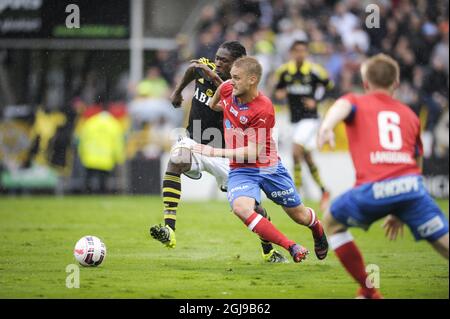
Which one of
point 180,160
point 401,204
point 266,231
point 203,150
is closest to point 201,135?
point 180,160

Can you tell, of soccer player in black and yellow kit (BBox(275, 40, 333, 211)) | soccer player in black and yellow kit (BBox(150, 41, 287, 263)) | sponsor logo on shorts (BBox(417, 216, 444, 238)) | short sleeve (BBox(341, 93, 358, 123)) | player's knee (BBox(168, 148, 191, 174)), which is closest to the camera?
sponsor logo on shorts (BBox(417, 216, 444, 238))

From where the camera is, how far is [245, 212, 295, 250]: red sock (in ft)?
26.5

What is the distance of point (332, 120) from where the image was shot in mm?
6113

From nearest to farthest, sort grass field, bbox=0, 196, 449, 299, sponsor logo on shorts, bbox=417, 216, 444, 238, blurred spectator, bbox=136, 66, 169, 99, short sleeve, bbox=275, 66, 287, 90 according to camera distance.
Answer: sponsor logo on shorts, bbox=417, 216, 444, 238 < grass field, bbox=0, 196, 449, 299 < short sleeve, bbox=275, 66, 287, 90 < blurred spectator, bbox=136, 66, 169, 99

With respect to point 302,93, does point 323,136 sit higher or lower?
lower

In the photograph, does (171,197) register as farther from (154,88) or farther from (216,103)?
(154,88)

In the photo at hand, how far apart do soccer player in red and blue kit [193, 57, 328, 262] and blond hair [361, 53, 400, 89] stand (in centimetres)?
184

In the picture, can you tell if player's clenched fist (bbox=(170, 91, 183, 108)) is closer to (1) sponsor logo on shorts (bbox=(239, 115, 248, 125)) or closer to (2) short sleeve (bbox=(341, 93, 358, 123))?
(1) sponsor logo on shorts (bbox=(239, 115, 248, 125))

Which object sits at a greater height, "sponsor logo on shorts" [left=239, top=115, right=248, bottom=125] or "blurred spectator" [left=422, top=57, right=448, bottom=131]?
"blurred spectator" [left=422, top=57, right=448, bottom=131]

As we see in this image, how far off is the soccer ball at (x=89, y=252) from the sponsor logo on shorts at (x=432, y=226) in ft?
11.8

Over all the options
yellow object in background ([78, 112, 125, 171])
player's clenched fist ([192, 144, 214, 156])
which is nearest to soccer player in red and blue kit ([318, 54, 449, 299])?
player's clenched fist ([192, 144, 214, 156])

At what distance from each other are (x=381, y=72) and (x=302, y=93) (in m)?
8.74

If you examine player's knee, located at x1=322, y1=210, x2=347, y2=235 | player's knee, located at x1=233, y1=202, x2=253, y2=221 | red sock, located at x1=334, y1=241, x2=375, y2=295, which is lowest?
red sock, located at x1=334, y1=241, x2=375, y2=295

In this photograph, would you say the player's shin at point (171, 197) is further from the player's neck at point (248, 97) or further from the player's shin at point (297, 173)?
the player's shin at point (297, 173)
